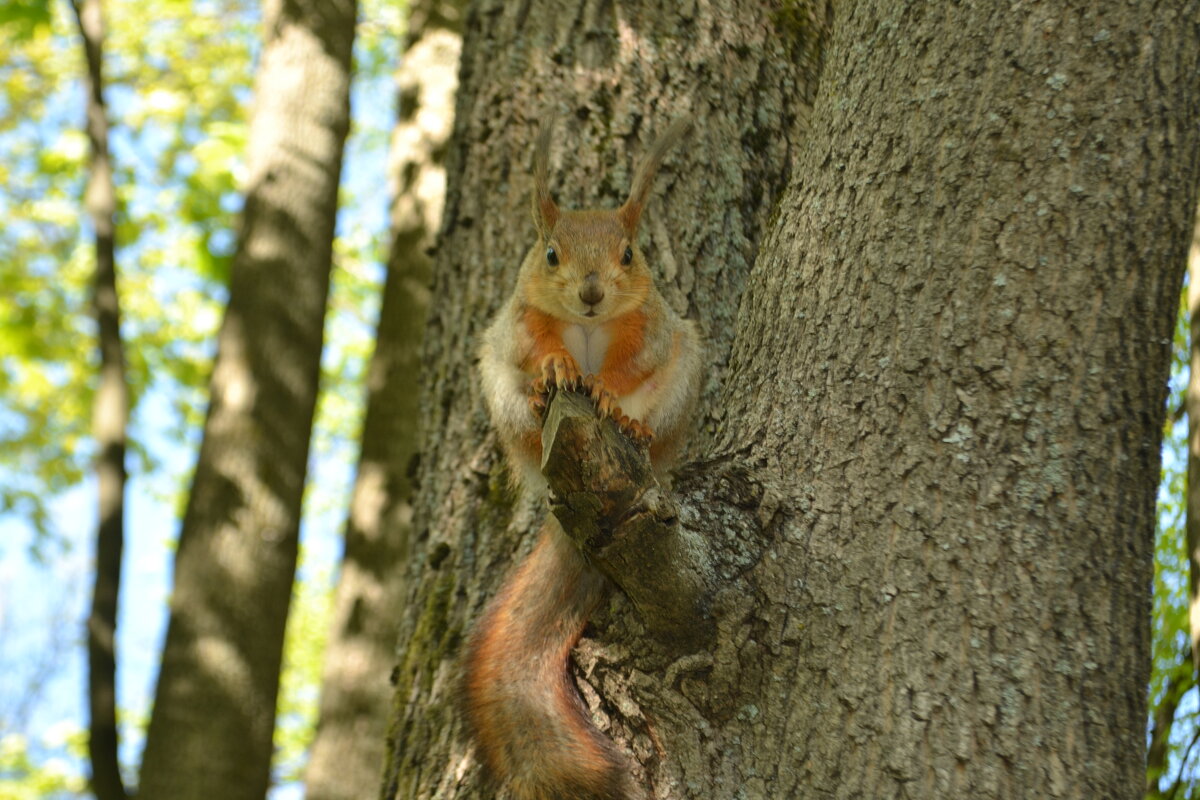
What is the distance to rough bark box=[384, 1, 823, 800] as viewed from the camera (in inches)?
111

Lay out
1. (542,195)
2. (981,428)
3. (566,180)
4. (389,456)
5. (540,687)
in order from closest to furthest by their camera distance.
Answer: (981,428) < (540,687) < (542,195) < (566,180) < (389,456)

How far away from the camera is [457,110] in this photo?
3352mm

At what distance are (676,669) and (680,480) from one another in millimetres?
342

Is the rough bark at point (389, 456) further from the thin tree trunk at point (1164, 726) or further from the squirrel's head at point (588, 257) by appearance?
the thin tree trunk at point (1164, 726)

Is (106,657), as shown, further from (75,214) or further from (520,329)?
(75,214)

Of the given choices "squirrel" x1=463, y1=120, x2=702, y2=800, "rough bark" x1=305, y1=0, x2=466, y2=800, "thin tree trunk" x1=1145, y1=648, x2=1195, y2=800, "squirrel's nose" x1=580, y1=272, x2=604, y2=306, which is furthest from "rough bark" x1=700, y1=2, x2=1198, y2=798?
"rough bark" x1=305, y1=0, x2=466, y2=800

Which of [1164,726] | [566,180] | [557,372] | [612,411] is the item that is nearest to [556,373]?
[557,372]

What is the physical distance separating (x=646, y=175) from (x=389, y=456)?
123 inches

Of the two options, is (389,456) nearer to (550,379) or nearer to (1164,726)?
(550,379)

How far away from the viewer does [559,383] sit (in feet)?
7.84

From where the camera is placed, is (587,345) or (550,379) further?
(587,345)

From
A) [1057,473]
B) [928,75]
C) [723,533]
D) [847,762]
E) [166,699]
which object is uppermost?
[928,75]

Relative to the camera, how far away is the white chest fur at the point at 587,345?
2902 mm

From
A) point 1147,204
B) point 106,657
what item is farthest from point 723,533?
point 106,657
